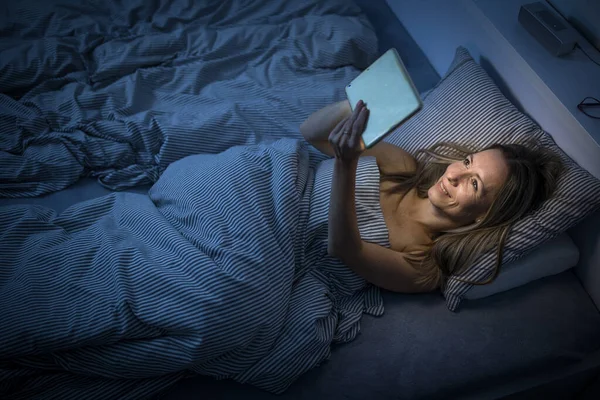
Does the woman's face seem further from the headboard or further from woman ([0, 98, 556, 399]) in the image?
the headboard

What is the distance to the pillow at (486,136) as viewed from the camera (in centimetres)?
119

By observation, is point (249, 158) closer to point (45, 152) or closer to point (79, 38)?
point (45, 152)

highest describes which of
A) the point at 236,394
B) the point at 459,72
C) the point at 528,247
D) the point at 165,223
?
the point at 459,72

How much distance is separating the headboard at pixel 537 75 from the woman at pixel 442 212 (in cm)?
8

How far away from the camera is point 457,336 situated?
1197mm

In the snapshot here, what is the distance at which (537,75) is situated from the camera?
4.31 feet

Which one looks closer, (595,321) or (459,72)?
(595,321)

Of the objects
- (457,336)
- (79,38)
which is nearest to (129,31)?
(79,38)

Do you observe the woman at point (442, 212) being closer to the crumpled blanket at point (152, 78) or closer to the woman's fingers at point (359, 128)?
the woman's fingers at point (359, 128)

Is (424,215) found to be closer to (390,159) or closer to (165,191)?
(390,159)

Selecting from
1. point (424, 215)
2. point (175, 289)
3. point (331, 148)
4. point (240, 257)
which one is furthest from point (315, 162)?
point (175, 289)

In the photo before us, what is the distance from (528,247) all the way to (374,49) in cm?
87

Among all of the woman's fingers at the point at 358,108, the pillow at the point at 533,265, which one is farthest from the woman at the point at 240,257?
the pillow at the point at 533,265

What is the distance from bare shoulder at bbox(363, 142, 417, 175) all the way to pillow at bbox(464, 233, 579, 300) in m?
0.36
